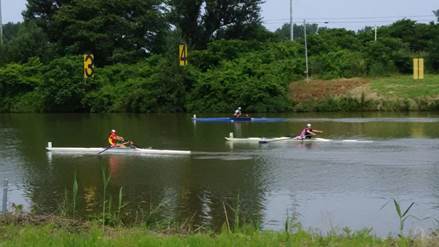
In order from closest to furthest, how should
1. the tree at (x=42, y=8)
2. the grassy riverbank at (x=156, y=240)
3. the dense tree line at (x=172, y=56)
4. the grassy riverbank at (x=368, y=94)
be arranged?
the grassy riverbank at (x=156, y=240)
the grassy riverbank at (x=368, y=94)
the dense tree line at (x=172, y=56)
the tree at (x=42, y=8)

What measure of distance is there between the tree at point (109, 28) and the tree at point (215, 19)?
286 centimetres

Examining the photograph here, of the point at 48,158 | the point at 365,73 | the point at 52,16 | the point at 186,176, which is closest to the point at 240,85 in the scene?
Answer: the point at 365,73

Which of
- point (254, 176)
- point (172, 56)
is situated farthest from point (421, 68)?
point (254, 176)

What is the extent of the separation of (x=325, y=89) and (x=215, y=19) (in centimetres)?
1735

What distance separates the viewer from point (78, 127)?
1804 inches

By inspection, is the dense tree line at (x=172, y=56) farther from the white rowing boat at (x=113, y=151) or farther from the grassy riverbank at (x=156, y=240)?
the grassy riverbank at (x=156, y=240)

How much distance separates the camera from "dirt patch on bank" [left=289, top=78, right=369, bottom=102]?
5825 centimetres

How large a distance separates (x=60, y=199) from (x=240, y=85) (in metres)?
42.4

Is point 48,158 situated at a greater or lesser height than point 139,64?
lesser

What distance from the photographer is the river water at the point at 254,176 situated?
54.2 feet

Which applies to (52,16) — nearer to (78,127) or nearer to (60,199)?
(78,127)

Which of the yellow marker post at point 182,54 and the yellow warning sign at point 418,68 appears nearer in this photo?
the yellow warning sign at point 418,68

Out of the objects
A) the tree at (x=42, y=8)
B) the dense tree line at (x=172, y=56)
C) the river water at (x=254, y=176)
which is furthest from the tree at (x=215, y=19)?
the river water at (x=254, y=176)

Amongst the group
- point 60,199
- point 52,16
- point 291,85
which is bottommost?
point 60,199
